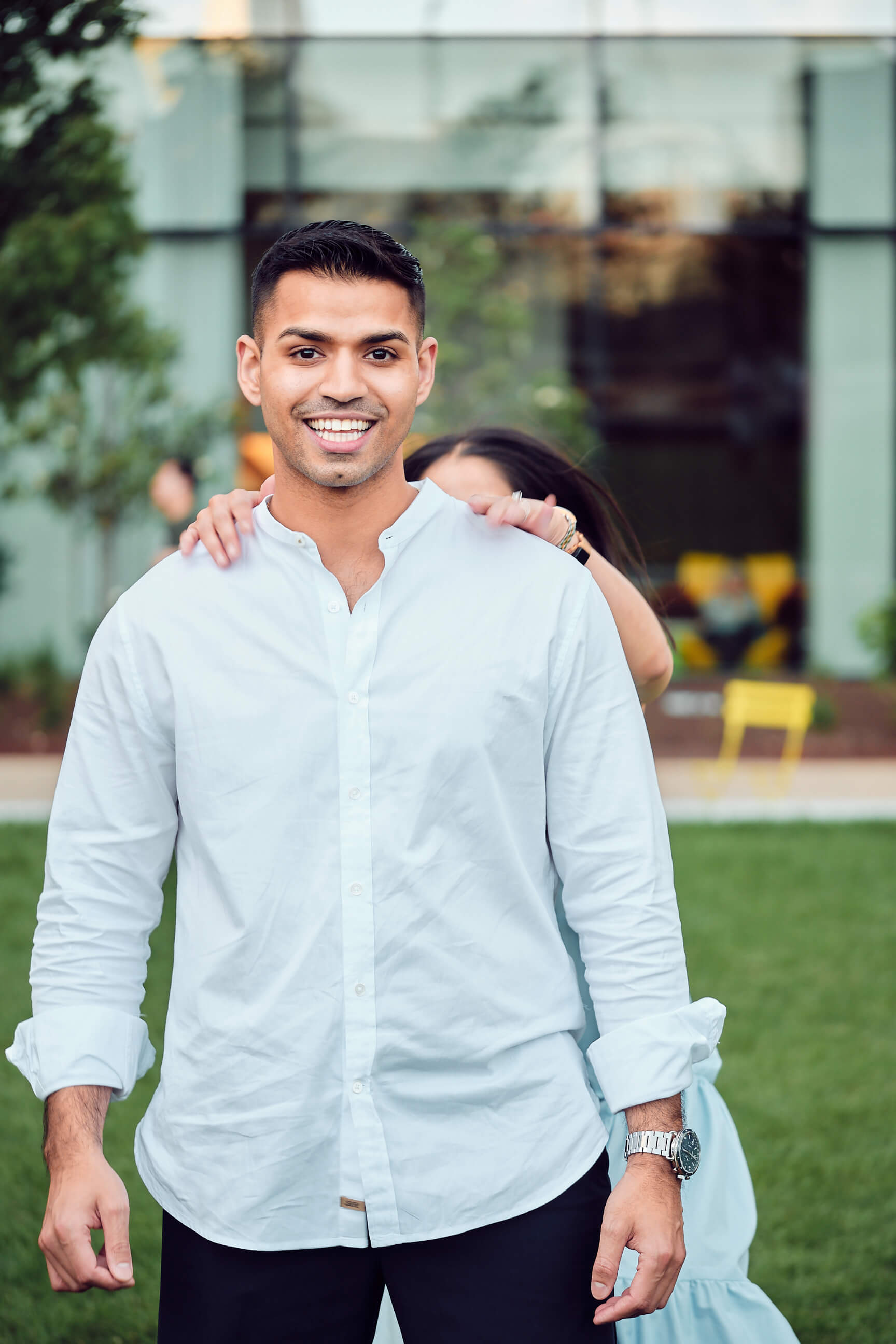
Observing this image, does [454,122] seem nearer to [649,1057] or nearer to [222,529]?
[222,529]

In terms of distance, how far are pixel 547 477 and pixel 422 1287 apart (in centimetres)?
158

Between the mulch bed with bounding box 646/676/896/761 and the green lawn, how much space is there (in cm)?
343

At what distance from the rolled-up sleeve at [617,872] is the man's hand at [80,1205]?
62cm

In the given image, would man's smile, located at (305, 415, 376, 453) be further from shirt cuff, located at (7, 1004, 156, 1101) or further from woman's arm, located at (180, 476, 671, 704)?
shirt cuff, located at (7, 1004, 156, 1101)

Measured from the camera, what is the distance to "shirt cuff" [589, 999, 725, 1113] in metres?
1.69

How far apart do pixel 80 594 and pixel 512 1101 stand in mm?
11452

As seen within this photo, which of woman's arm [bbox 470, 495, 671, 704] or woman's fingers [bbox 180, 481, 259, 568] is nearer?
woman's fingers [bbox 180, 481, 259, 568]

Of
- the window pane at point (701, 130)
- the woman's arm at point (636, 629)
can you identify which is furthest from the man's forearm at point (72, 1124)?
the window pane at point (701, 130)

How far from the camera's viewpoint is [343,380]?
5.69ft

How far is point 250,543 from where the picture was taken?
1844 mm

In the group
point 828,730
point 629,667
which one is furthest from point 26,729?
point 629,667

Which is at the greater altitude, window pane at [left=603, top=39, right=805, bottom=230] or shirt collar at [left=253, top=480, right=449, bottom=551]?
window pane at [left=603, top=39, right=805, bottom=230]

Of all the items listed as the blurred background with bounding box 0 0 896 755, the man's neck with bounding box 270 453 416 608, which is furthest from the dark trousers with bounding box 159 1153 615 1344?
the blurred background with bounding box 0 0 896 755

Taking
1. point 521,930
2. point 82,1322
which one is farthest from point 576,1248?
point 82,1322
